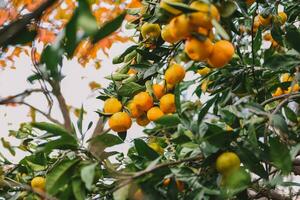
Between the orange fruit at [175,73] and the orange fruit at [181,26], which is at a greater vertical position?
the orange fruit at [181,26]

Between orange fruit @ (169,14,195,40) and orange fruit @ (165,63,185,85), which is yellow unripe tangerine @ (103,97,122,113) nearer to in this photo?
orange fruit @ (165,63,185,85)

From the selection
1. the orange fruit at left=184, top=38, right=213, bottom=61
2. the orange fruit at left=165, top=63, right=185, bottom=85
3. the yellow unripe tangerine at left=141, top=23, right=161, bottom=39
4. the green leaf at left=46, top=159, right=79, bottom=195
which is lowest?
the green leaf at left=46, top=159, right=79, bottom=195

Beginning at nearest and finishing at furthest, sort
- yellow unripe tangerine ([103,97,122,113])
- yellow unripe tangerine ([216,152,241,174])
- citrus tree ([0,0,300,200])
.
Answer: citrus tree ([0,0,300,200])
yellow unripe tangerine ([216,152,241,174])
yellow unripe tangerine ([103,97,122,113])

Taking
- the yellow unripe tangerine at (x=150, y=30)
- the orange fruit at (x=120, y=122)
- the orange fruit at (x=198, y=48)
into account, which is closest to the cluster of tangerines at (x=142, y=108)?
the orange fruit at (x=120, y=122)

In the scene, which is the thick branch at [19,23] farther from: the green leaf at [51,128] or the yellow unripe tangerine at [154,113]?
the yellow unripe tangerine at [154,113]

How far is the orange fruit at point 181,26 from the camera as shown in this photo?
655 millimetres

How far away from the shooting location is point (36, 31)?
1.93ft

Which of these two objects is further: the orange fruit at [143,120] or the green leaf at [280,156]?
the orange fruit at [143,120]

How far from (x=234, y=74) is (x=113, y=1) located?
1.53 meters

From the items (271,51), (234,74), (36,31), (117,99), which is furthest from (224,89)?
(36,31)

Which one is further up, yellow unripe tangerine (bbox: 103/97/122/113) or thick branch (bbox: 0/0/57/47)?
thick branch (bbox: 0/0/57/47)

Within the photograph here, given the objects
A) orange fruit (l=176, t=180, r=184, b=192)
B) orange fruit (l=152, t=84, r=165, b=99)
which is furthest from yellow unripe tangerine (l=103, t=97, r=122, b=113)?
orange fruit (l=176, t=180, r=184, b=192)

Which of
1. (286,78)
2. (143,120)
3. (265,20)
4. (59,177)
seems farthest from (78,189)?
(265,20)

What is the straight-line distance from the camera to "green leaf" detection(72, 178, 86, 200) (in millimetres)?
741
